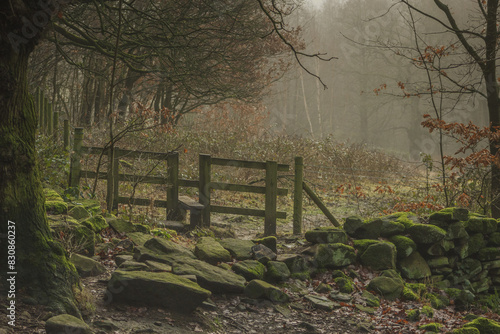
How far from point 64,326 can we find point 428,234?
5955mm

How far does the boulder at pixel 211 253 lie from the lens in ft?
21.4

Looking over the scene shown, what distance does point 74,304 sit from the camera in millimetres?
3992

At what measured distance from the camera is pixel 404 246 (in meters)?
7.62

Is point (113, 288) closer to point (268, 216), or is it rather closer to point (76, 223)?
point (76, 223)

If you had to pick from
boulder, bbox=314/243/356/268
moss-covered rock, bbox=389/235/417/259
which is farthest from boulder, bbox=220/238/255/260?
moss-covered rock, bbox=389/235/417/259

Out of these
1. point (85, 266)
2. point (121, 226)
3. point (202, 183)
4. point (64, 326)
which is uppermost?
point (202, 183)

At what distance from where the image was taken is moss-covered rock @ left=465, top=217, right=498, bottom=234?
827 centimetres

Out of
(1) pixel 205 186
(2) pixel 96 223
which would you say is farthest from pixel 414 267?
(2) pixel 96 223

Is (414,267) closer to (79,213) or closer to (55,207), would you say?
(79,213)

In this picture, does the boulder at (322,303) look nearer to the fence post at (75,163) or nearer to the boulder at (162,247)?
the boulder at (162,247)

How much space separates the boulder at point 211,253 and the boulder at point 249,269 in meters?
0.32

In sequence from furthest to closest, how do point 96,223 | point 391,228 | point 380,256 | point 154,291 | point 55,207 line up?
1. point 391,228
2. point 380,256
3. point 96,223
4. point 55,207
5. point 154,291

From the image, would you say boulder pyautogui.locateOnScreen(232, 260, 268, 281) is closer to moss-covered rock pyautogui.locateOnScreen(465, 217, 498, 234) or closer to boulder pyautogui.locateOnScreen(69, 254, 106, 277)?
boulder pyautogui.locateOnScreen(69, 254, 106, 277)

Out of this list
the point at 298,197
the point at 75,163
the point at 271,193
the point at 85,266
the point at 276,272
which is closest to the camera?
the point at 85,266
